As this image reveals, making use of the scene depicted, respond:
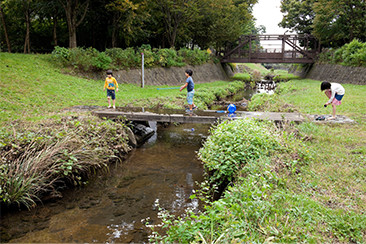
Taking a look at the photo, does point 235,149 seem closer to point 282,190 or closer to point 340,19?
point 282,190

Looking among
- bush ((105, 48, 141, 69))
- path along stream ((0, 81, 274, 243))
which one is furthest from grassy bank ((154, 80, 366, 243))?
bush ((105, 48, 141, 69))

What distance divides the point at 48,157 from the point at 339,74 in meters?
27.5

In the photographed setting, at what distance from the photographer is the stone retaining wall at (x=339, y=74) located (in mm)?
22192

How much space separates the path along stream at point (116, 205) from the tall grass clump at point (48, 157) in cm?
37

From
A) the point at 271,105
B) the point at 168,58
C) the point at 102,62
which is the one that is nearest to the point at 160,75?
the point at 168,58

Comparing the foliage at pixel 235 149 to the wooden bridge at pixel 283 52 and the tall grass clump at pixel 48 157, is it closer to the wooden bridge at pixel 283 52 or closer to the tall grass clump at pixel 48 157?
the tall grass clump at pixel 48 157

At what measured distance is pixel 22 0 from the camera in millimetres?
20188

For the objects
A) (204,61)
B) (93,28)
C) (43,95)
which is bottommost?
(43,95)

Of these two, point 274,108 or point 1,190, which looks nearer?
point 1,190

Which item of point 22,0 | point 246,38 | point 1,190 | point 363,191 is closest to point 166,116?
point 1,190

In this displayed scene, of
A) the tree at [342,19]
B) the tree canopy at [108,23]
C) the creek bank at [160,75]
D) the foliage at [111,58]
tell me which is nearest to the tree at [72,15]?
the tree canopy at [108,23]

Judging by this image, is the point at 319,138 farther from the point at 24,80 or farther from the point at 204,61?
the point at 204,61

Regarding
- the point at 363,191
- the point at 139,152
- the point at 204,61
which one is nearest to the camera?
the point at 363,191

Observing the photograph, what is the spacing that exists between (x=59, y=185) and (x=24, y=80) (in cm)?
867
